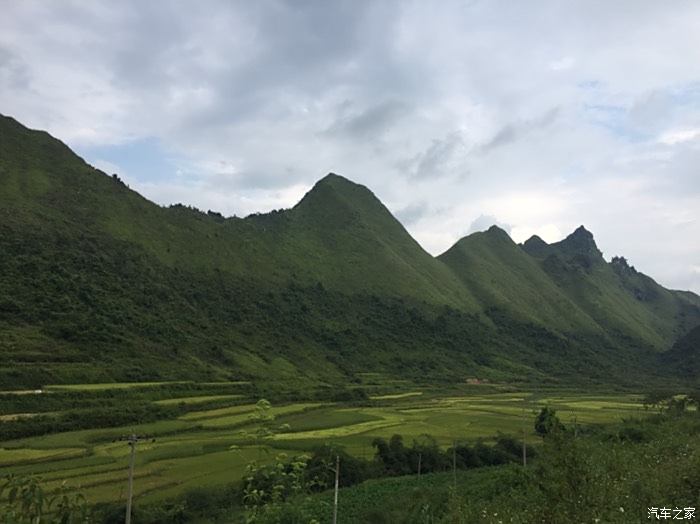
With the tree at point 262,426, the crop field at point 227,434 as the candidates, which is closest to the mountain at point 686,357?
the crop field at point 227,434

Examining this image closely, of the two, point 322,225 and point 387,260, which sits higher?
point 322,225

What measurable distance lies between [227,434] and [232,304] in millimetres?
65432

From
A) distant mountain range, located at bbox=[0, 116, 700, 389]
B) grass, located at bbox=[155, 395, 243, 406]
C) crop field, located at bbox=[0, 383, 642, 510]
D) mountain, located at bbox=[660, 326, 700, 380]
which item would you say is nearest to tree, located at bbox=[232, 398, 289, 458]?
crop field, located at bbox=[0, 383, 642, 510]

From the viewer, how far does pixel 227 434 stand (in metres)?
48.1

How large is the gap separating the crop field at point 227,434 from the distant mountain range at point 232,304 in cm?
1195

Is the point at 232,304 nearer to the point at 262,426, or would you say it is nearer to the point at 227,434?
the point at 227,434

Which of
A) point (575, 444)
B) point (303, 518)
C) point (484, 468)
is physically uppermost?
point (575, 444)

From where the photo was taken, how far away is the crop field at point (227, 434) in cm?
3325

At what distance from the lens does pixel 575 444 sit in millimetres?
10375

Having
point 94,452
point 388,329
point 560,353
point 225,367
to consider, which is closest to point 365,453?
point 94,452

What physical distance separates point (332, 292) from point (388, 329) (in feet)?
62.9

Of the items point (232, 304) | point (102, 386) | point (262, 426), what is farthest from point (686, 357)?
point (262, 426)

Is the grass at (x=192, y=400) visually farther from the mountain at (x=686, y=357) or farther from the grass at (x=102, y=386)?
the mountain at (x=686, y=357)

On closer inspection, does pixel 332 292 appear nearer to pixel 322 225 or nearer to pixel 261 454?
pixel 322 225
